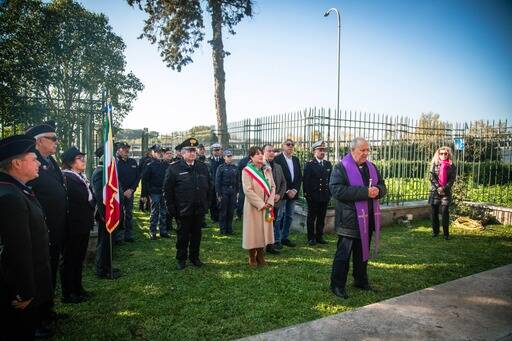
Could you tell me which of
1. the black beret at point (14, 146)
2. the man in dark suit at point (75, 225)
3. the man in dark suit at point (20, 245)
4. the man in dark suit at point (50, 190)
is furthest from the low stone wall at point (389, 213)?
the black beret at point (14, 146)

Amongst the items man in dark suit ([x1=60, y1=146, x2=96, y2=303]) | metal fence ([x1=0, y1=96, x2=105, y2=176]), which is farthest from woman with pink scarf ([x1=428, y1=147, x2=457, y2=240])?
metal fence ([x1=0, y1=96, x2=105, y2=176])

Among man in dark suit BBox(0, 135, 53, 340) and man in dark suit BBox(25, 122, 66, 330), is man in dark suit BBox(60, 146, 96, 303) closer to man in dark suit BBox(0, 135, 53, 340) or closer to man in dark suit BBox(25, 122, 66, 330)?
man in dark suit BBox(25, 122, 66, 330)

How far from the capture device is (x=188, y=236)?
571cm

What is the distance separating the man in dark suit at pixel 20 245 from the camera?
2135 millimetres

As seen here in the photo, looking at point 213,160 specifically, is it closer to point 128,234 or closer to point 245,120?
point 245,120

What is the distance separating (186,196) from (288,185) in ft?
8.61

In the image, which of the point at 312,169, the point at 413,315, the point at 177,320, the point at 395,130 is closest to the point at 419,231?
the point at 395,130

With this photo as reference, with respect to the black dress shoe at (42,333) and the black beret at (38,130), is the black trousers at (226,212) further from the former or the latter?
the black dress shoe at (42,333)

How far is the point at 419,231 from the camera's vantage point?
8.65 m

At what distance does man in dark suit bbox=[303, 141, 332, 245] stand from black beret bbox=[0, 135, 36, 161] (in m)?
5.62

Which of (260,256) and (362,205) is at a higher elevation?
(362,205)

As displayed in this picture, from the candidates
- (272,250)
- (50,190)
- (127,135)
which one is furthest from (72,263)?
(127,135)

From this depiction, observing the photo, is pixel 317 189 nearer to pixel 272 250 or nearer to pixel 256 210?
pixel 272 250

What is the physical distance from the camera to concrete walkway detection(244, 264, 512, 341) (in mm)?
3201
